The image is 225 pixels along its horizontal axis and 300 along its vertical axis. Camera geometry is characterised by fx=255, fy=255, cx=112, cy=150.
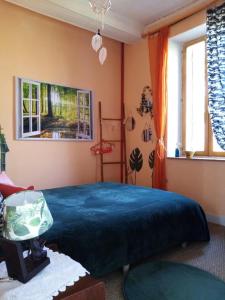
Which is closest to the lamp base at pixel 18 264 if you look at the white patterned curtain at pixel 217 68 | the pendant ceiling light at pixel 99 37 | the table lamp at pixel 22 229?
the table lamp at pixel 22 229

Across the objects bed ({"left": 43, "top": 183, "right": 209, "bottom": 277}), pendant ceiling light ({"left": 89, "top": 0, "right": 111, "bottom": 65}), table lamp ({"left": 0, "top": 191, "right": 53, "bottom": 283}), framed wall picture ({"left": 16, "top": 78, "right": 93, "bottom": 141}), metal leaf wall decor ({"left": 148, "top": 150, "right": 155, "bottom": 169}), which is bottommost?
bed ({"left": 43, "top": 183, "right": 209, "bottom": 277})

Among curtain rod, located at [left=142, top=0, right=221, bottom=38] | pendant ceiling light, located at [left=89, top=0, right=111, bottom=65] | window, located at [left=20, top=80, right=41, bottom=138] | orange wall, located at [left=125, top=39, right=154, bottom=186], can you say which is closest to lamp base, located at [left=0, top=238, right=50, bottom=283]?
pendant ceiling light, located at [left=89, top=0, right=111, bottom=65]

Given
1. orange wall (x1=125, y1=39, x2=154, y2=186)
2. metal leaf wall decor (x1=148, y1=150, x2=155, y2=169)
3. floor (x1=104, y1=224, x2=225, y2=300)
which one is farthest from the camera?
orange wall (x1=125, y1=39, x2=154, y2=186)

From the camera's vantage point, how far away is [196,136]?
3.66 m

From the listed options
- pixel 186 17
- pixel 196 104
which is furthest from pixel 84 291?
pixel 186 17

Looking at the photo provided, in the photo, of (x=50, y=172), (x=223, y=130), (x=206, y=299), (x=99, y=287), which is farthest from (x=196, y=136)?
(x=99, y=287)

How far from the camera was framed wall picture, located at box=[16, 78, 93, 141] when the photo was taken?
3285 millimetres

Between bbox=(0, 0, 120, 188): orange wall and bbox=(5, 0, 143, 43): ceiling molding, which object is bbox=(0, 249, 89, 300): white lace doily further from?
bbox=(5, 0, 143, 43): ceiling molding

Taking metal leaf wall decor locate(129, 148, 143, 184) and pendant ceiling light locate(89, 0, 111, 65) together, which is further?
metal leaf wall decor locate(129, 148, 143, 184)

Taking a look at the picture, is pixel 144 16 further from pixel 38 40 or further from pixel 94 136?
pixel 94 136

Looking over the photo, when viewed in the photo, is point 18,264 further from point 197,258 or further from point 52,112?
point 52,112

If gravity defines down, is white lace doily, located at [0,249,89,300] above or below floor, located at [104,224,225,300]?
above

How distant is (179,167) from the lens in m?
3.56

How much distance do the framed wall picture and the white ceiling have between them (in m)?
0.90
